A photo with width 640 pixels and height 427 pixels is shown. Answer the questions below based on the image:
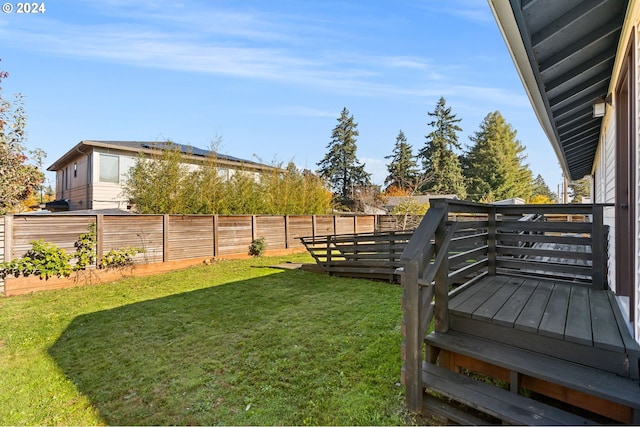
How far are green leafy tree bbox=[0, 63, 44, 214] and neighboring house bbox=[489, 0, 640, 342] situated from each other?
900 cm

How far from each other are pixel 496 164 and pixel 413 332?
31747mm

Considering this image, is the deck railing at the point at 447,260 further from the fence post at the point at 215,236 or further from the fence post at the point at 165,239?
the fence post at the point at 215,236

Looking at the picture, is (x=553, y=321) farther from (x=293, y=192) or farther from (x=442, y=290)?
(x=293, y=192)

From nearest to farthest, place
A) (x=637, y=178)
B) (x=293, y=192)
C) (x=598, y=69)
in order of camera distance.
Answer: (x=637, y=178) → (x=598, y=69) → (x=293, y=192)

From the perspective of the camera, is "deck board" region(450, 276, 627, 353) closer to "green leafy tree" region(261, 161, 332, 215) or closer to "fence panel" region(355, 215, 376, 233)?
"green leafy tree" region(261, 161, 332, 215)

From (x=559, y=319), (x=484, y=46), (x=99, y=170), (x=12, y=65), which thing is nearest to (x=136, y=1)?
(x=12, y=65)

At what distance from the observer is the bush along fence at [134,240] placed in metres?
5.86

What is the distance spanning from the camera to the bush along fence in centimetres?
586

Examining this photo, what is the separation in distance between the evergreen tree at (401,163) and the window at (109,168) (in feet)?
78.8

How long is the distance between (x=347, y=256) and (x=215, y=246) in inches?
176

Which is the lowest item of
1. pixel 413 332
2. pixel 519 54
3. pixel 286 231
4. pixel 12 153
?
pixel 413 332

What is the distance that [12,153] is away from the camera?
657cm

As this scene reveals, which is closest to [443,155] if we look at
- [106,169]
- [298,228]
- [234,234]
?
[298,228]

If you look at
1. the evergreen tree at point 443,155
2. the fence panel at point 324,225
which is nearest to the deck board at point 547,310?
the fence panel at point 324,225
